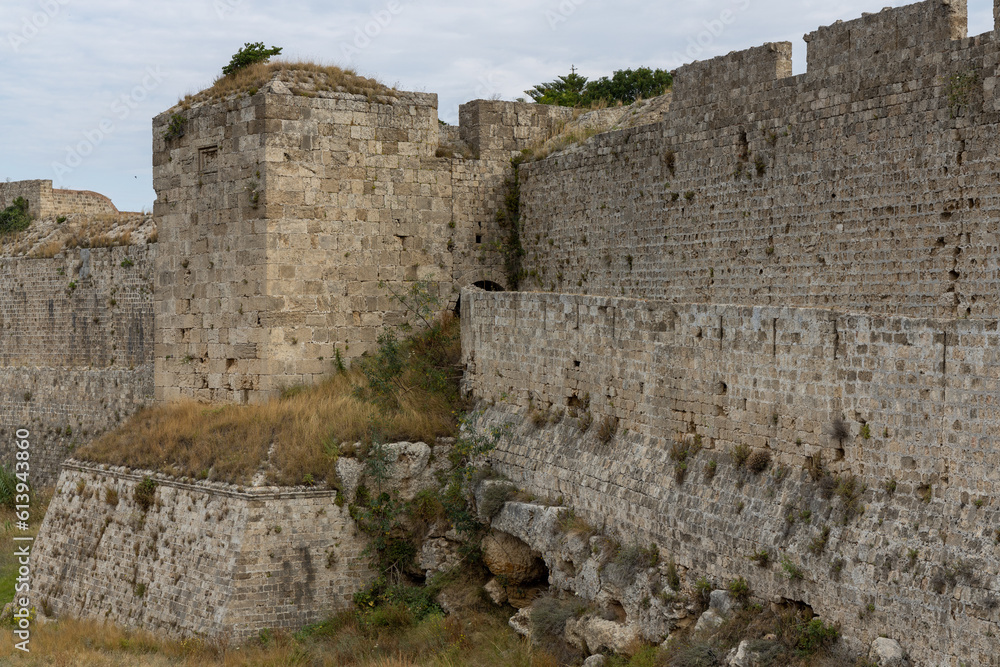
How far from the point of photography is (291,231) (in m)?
15.8

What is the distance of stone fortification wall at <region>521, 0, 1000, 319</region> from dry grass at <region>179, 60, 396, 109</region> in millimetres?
3306

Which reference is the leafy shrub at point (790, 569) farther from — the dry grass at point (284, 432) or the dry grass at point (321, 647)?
the dry grass at point (284, 432)

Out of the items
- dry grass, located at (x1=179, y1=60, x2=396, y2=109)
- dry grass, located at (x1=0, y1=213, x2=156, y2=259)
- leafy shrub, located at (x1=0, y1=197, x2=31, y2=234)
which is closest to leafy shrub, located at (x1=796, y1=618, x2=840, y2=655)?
dry grass, located at (x1=179, y1=60, x2=396, y2=109)

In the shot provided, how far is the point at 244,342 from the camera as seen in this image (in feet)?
52.3

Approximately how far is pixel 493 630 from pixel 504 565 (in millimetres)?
776

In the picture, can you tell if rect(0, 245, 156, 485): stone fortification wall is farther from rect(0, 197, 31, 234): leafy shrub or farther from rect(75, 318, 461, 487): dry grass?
rect(75, 318, 461, 487): dry grass

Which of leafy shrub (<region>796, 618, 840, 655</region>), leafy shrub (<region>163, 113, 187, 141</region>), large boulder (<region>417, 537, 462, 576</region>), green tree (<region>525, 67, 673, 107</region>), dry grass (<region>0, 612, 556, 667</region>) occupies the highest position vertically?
green tree (<region>525, 67, 673, 107</region>)

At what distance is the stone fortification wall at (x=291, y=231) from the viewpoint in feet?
51.9

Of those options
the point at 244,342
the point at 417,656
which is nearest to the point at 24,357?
the point at 244,342

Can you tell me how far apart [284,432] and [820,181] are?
7182 millimetres

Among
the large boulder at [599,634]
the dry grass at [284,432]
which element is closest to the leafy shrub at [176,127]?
the dry grass at [284,432]

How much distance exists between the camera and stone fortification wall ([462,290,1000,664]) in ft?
25.4

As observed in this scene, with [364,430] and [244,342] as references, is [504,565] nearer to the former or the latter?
[364,430]

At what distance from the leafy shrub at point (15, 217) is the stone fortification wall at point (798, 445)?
2147cm
